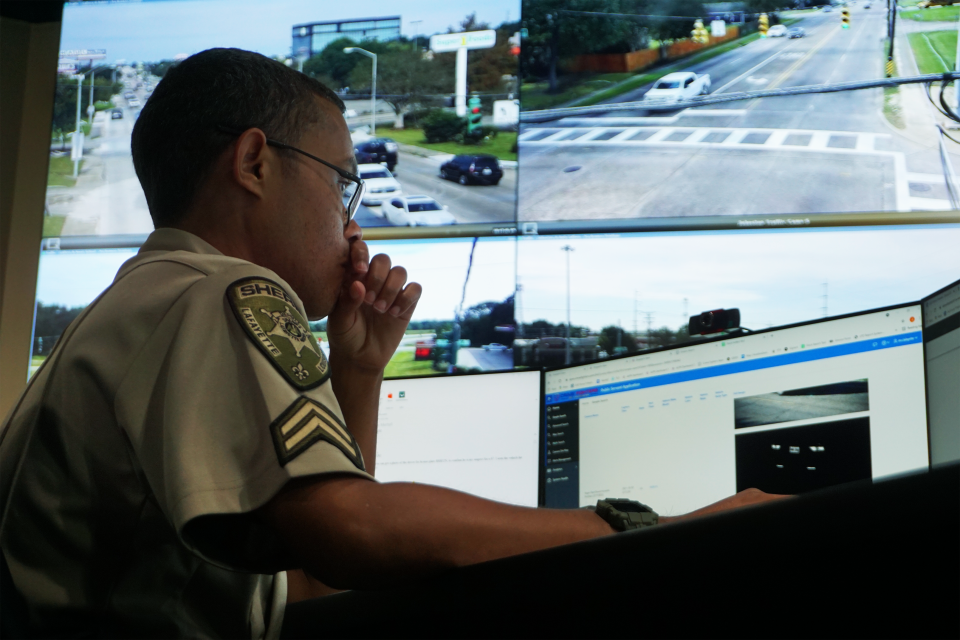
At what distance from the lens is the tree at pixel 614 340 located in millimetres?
2488

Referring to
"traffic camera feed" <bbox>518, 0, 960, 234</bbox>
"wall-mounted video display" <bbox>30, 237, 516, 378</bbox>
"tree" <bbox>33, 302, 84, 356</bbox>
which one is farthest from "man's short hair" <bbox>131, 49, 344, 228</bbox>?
"tree" <bbox>33, 302, 84, 356</bbox>

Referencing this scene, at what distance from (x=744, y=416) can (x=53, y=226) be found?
2.57 meters

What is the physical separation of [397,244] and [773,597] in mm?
2498

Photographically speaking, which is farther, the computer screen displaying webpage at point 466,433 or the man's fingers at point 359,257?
the computer screen displaying webpage at point 466,433

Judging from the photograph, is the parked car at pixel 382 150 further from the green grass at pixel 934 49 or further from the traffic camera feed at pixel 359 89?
the green grass at pixel 934 49

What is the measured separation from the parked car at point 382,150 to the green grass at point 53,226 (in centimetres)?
113

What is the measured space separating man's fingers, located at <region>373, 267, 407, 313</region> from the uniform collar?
1.24ft

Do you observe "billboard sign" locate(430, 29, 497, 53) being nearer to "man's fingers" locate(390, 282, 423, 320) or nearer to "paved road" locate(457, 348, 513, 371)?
"paved road" locate(457, 348, 513, 371)

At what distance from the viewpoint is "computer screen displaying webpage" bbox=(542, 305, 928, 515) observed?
1.20m

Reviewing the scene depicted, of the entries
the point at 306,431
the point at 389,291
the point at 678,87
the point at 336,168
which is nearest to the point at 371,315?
the point at 389,291

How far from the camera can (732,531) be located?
295 mm

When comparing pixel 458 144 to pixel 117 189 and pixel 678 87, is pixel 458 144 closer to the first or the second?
pixel 678 87

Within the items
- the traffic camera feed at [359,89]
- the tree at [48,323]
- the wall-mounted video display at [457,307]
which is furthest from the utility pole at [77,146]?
the wall-mounted video display at [457,307]

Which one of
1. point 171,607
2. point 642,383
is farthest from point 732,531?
point 642,383
